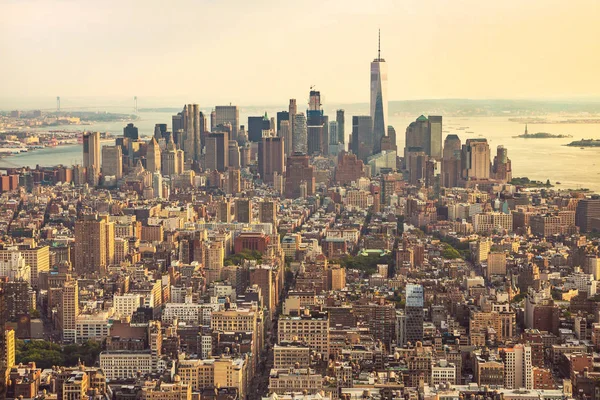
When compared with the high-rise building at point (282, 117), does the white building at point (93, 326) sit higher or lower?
lower

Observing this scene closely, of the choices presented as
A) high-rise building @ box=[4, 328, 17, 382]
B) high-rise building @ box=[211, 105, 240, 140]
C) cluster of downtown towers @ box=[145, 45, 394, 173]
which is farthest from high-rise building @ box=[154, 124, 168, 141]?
high-rise building @ box=[4, 328, 17, 382]

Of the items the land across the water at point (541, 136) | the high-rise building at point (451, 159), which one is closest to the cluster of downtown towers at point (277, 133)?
the high-rise building at point (451, 159)

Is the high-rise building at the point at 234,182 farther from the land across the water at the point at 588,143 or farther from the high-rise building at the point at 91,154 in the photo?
the land across the water at the point at 588,143

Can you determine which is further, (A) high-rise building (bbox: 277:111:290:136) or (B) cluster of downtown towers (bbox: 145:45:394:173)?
(B) cluster of downtown towers (bbox: 145:45:394:173)

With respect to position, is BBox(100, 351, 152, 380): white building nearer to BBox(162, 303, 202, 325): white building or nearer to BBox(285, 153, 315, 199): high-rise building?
BBox(162, 303, 202, 325): white building

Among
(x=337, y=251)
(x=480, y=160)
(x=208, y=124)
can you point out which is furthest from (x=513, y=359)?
(x=208, y=124)

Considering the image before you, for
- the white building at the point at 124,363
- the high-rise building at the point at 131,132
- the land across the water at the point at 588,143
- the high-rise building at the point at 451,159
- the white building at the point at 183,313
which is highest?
the land across the water at the point at 588,143
